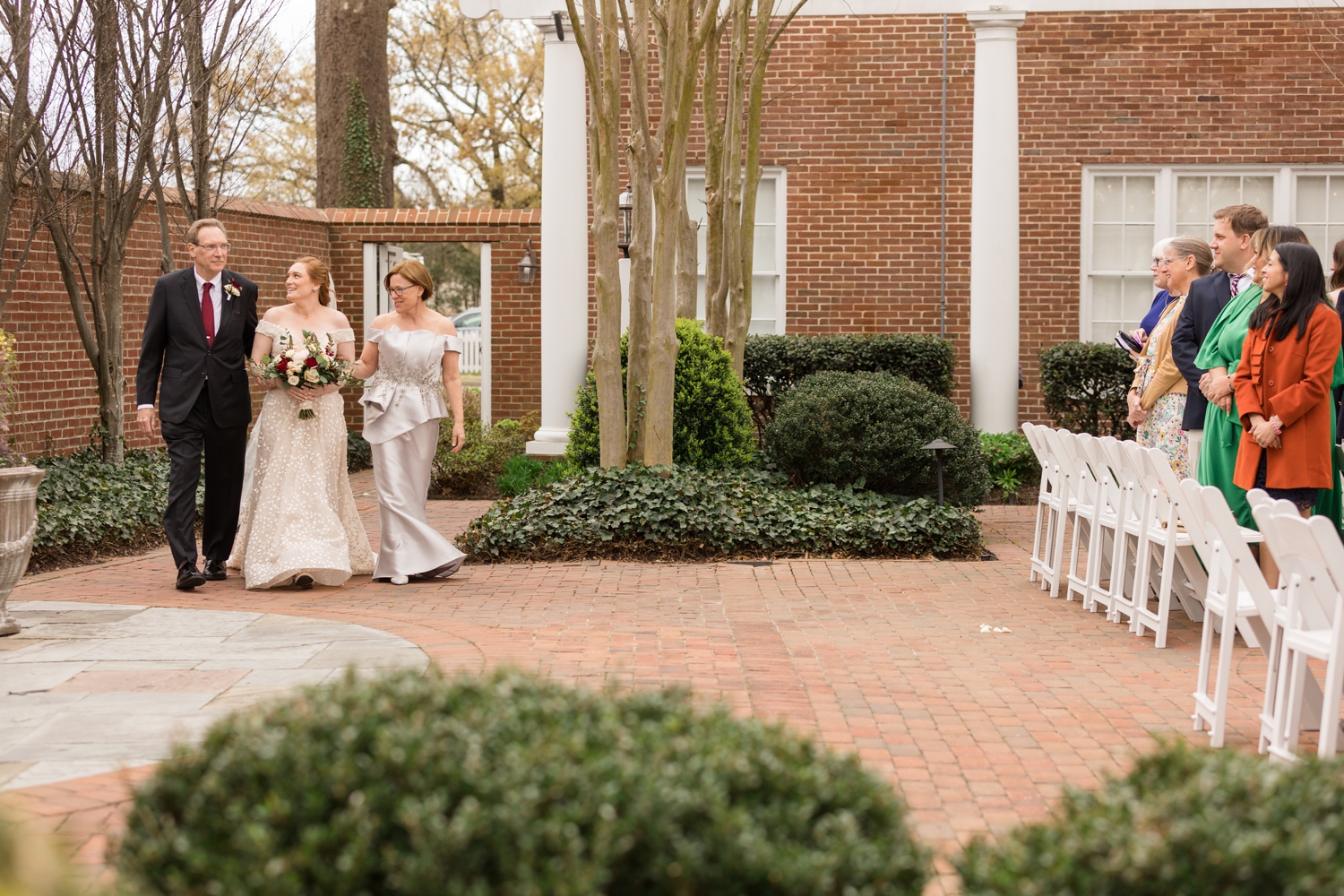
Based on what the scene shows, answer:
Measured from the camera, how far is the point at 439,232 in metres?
16.1

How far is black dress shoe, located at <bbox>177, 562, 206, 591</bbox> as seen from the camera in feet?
26.3

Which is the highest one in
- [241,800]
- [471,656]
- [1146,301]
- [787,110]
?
[787,110]

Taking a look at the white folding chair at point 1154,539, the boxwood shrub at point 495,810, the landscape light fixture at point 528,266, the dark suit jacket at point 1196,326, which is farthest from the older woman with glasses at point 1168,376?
the landscape light fixture at point 528,266

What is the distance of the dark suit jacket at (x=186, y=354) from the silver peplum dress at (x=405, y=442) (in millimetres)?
829

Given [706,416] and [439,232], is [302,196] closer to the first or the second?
[439,232]

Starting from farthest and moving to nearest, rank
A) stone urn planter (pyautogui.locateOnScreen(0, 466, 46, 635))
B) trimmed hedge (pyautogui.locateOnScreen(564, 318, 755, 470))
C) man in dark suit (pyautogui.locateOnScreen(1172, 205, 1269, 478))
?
trimmed hedge (pyautogui.locateOnScreen(564, 318, 755, 470)), man in dark suit (pyautogui.locateOnScreen(1172, 205, 1269, 478)), stone urn planter (pyautogui.locateOnScreen(0, 466, 46, 635))

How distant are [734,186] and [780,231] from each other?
3.09 meters

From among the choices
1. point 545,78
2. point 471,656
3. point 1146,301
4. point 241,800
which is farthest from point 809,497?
point 241,800

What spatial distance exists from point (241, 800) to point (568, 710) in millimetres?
674

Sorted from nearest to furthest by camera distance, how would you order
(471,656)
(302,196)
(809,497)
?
(471,656), (809,497), (302,196)

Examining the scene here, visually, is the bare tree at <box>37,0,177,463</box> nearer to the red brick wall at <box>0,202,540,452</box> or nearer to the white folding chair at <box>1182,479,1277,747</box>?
the red brick wall at <box>0,202,540,452</box>

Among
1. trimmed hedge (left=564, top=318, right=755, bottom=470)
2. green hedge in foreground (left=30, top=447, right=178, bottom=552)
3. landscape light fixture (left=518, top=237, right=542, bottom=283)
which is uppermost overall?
landscape light fixture (left=518, top=237, right=542, bottom=283)

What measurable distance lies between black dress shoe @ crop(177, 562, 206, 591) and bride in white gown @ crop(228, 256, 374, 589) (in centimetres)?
28

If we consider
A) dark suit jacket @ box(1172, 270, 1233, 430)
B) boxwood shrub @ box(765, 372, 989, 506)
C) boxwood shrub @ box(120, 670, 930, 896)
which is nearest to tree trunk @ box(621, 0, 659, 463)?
boxwood shrub @ box(765, 372, 989, 506)
